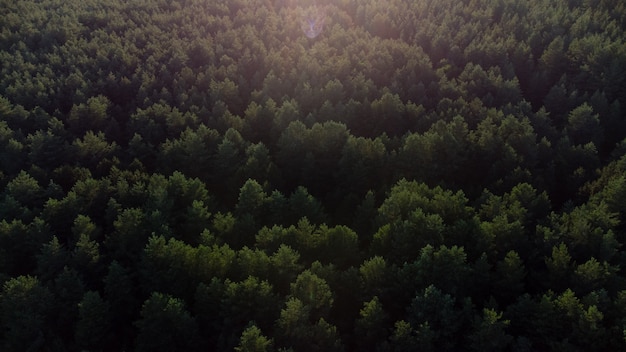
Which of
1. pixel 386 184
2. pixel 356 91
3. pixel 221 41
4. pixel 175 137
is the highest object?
pixel 221 41

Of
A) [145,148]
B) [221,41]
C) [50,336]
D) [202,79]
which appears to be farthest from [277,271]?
[221,41]

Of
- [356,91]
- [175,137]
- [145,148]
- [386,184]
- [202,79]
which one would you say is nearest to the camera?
[386,184]

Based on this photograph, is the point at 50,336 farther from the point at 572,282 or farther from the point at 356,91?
the point at 356,91

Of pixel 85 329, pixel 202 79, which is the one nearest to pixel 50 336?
pixel 85 329

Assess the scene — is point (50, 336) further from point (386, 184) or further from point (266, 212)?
point (386, 184)

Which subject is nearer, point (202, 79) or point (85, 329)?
point (85, 329)

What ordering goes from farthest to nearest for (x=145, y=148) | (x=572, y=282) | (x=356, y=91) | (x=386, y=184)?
(x=356, y=91) < (x=145, y=148) < (x=386, y=184) < (x=572, y=282)

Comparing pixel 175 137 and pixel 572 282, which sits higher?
pixel 175 137
